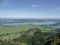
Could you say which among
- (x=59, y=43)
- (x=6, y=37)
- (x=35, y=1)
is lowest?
(x=59, y=43)

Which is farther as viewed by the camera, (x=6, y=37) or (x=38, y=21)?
(x=38, y=21)

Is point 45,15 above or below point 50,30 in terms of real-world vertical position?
above

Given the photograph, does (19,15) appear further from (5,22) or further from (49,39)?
(49,39)

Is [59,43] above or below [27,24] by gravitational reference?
below

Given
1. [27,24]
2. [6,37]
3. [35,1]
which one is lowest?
[6,37]

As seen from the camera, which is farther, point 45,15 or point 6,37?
point 45,15

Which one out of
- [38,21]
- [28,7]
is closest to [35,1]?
[28,7]

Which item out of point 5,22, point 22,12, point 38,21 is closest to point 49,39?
point 38,21

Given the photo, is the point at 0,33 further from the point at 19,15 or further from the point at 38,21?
the point at 38,21
